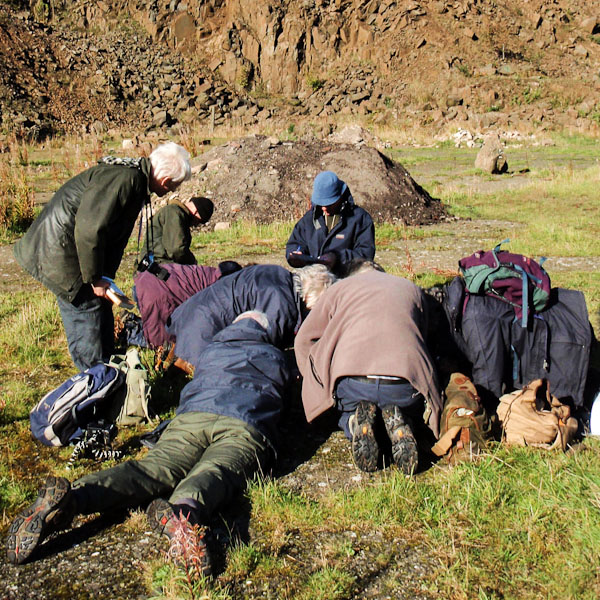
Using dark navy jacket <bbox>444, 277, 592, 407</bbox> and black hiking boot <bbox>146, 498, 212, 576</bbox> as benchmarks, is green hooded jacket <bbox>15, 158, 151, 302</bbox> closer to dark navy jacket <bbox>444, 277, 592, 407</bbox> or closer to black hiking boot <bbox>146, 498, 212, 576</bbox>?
black hiking boot <bbox>146, 498, 212, 576</bbox>

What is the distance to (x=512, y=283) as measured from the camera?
410 centimetres

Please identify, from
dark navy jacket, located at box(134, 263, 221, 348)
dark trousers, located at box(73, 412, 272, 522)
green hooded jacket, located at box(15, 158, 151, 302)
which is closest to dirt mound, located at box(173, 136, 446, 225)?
dark navy jacket, located at box(134, 263, 221, 348)

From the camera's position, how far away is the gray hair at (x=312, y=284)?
4172mm

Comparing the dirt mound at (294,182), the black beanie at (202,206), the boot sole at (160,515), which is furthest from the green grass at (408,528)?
the dirt mound at (294,182)

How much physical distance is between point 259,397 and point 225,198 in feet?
31.2

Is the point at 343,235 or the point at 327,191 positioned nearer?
the point at 327,191

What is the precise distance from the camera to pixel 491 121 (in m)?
32.5

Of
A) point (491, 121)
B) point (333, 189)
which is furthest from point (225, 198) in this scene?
point (491, 121)

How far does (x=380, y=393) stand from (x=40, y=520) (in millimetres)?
1879

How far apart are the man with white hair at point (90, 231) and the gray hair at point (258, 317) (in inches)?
38.2

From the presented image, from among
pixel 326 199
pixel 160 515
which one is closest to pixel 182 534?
pixel 160 515

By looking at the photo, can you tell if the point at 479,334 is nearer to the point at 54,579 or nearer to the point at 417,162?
the point at 54,579

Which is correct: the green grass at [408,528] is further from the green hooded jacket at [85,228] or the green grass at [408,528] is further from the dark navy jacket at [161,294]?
the green hooded jacket at [85,228]

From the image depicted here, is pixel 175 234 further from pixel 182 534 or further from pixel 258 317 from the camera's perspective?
pixel 182 534
